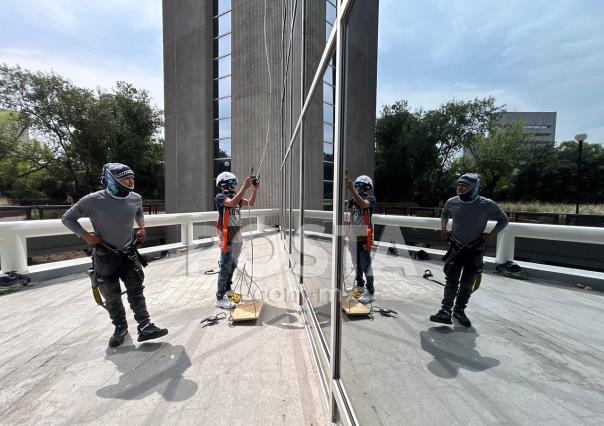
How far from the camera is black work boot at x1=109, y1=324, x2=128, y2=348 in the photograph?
9.66ft

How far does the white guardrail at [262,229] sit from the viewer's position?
1020 millimetres

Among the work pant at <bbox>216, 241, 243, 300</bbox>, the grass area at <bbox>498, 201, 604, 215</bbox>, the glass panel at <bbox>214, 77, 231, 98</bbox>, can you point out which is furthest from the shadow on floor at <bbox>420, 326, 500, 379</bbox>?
the glass panel at <bbox>214, 77, 231, 98</bbox>

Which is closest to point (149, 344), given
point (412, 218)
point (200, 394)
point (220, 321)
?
point (220, 321)

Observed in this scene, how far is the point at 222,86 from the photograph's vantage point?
1792cm

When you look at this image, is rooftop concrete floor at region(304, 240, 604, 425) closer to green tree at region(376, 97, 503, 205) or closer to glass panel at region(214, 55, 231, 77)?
green tree at region(376, 97, 503, 205)

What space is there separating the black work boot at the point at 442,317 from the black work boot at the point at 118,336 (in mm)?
3017

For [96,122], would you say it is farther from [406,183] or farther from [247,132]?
[406,183]

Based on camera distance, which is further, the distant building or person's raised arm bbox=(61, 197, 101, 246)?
person's raised arm bbox=(61, 197, 101, 246)

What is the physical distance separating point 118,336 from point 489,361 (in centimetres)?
327

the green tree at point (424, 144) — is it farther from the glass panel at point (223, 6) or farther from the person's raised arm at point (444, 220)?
the glass panel at point (223, 6)

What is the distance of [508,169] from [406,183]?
0.37 metres

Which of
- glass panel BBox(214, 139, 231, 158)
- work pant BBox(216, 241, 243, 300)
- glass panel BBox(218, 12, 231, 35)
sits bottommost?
work pant BBox(216, 241, 243, 300)

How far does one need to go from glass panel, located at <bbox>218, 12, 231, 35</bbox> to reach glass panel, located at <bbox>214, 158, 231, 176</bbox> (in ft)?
24.7

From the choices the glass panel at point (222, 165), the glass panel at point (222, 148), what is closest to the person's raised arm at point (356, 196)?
the glass panel at point (222, 165)
